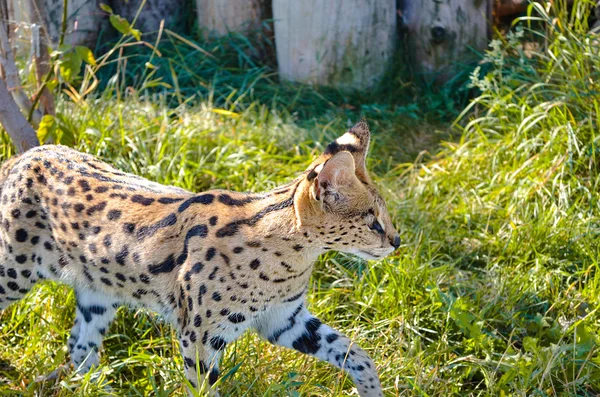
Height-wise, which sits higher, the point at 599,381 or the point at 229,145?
→ the point at 229,145

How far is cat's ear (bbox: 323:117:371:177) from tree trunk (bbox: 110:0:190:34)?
3.73 m

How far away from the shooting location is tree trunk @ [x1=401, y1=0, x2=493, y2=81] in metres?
6.68

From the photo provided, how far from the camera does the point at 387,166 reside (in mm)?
6086

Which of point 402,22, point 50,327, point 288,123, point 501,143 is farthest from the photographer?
point 402,22

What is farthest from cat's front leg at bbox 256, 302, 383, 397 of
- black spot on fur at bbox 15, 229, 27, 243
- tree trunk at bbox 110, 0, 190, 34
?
tree trunk at bbox 110, 0, 190, 34

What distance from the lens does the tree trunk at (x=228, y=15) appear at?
7043mm

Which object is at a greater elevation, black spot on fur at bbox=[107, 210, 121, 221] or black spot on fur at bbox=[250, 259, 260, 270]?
black spot on fur at bbox=[107, 210, 121, 221]

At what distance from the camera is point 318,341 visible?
390 centimetres

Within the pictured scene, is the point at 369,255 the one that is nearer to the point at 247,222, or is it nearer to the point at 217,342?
the point at 247,222

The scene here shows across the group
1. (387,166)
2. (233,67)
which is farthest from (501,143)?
(233,67)

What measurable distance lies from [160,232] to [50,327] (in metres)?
1.05

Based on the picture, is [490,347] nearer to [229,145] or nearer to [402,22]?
[229,145]

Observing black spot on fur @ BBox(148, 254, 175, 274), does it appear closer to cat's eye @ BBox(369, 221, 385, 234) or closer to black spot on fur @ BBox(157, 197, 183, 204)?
black spot on fur @ BBox(157, 197, 183, 204)

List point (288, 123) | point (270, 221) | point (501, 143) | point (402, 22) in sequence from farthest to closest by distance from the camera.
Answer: point (402, 22), point (288, 123), point (501, 143), point (270, 221)
